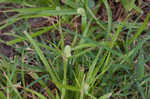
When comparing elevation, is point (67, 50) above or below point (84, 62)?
above

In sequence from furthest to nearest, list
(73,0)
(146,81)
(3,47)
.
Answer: (3,47)
(73,0)
(146,81)

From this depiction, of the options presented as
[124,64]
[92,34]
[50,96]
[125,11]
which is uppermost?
[125,11]

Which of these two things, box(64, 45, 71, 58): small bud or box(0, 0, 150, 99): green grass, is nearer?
box(64, 45, 71, 58): small bud

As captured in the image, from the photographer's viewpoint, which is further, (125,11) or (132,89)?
(125,11)

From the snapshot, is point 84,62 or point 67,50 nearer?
point 67,50

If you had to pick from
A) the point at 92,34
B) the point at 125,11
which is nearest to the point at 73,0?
the point at 92,34

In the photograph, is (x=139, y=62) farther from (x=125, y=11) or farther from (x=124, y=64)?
(x=125, y=11)

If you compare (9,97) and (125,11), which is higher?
(125,11)

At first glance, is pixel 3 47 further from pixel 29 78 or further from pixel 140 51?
pixel 140 51

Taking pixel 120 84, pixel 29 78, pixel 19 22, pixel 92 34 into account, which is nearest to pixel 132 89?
pixel 120 84

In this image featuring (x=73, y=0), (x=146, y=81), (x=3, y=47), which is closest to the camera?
(x=146, y=81)

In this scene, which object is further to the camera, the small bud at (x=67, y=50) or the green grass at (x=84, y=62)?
the green grass at (x=84, y=62)
